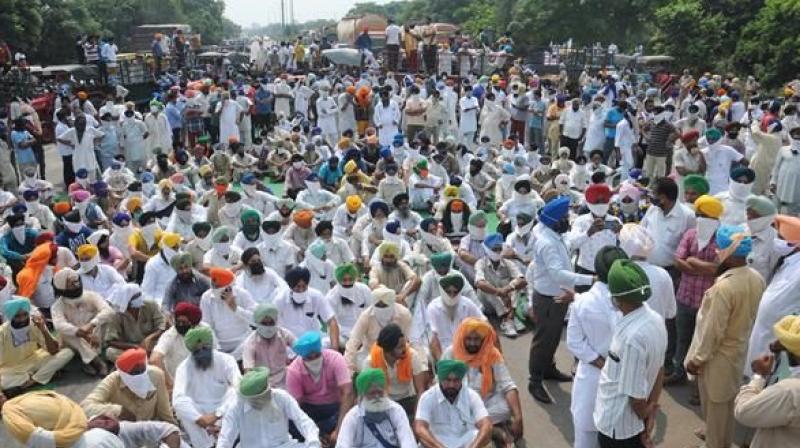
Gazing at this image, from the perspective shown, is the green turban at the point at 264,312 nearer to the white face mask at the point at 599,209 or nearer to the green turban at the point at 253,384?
the green turban at the point at 253,384

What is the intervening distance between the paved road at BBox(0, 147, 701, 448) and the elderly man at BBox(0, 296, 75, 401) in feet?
0.71

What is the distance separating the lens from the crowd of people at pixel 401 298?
14.0 ft

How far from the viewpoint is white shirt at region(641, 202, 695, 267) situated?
5.84 m

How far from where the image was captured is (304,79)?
18.0m

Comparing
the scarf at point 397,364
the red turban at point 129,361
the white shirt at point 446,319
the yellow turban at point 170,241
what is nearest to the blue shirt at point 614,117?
the white shirt at point 446,319

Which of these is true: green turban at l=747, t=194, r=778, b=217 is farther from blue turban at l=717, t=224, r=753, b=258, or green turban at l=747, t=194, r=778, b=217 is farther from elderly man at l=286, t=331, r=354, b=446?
elderly man at l=286, t=331, r=354, b=446

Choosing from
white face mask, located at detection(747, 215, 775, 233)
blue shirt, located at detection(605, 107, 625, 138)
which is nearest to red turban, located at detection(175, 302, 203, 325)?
white face mask, located at detection(747, 215, 775, 233)

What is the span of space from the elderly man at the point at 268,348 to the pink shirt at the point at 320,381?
1.26 feet

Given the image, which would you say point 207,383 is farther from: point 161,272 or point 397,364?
point 161,272

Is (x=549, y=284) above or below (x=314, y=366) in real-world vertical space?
above

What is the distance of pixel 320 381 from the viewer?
4.99 metres

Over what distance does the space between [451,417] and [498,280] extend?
2.98 m

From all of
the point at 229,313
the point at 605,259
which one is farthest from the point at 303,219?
the point at 605,259

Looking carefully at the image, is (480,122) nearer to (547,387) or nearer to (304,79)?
(304,79)
